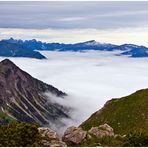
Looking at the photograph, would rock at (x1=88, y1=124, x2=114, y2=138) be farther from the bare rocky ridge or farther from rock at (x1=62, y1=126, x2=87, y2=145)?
rock at (x1=62, y1=126, x2=87, y2=145)

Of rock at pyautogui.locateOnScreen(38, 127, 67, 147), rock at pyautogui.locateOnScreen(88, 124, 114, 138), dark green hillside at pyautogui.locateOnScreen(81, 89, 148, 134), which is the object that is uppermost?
rock at pyautogui.locateOnScreen(38, 127, 67, 147)

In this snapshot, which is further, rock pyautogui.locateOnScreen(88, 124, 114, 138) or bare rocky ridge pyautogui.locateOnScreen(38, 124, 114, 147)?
rock pyautogui.locateOnScreen(88, 124, 114, 138)

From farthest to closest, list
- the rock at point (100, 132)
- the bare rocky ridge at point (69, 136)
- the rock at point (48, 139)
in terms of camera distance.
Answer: the rock at point (100, 132) → the bare rocky ridge at point (69, 136) → the rock at point (48, 139)

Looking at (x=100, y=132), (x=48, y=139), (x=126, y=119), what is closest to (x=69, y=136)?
(x=48, y=139)

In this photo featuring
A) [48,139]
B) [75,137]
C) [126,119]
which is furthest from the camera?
[126,119]

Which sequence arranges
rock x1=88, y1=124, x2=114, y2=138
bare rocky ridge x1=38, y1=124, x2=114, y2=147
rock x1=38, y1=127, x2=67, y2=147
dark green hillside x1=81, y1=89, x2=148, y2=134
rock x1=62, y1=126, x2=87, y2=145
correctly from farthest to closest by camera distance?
1. dark green hillside x1=81, y1=89, x2=148, y2=134
2. rock x1=88, y1=124, x2=114, y2=138
3. rock x1=62, y1=126, x2=87, y2=145
4. bare rocky ridge x1=38, y1=124, x2=114, y2=147
5. rock x1=38, y1=127, x2=67, y2=147

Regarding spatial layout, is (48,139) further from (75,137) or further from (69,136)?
(69,136)

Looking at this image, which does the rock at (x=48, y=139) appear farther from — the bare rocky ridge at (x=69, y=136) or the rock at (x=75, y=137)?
the rock at (x=75, y=137)

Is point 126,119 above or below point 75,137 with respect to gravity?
below

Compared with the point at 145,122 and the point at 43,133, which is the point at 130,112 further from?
the point at 43,133

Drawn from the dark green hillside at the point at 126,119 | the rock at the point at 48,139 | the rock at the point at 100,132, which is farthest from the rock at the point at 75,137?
the dark green hillside at the point at 126,119

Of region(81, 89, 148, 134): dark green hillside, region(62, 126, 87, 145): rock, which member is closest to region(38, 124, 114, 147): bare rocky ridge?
region(62, 126, 87, 145): rock

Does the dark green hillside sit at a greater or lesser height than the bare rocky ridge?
lesser
